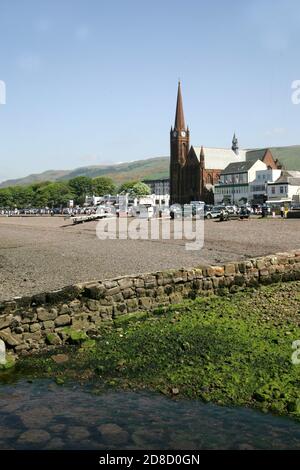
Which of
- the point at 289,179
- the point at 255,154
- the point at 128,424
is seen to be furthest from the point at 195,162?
the point at 128,424

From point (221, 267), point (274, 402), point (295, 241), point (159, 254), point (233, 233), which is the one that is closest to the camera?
point (274, 402)

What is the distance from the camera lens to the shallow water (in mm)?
6832

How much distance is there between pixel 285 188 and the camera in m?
110

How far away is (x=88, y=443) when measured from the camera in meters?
6.83

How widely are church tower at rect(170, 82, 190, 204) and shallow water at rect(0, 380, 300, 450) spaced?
14423 centimetres

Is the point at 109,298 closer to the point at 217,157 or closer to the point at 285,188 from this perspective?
the point at 285,188

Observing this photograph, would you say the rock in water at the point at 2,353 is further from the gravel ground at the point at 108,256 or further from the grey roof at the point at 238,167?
the grey roof at the point at 238,167

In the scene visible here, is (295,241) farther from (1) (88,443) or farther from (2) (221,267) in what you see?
(1) (88,443)

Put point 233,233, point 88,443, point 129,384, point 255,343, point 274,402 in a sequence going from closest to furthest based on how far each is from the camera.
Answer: point 88,443 < point 274,402 < point 129,384 < point 255,343 < point 233,233

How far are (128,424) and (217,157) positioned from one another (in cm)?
14893

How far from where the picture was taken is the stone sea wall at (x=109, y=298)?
11.2m

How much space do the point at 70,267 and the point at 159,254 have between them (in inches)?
215

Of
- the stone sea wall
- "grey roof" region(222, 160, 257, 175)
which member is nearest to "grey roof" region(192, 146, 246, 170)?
"grey roof" region(222, 160, 257, 175)
